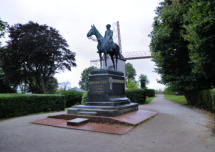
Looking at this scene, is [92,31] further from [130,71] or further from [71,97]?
[130,71]

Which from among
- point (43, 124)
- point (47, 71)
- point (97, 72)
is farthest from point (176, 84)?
point (47, 71)

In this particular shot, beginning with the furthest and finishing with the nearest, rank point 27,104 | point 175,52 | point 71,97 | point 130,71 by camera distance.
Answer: point 130,71 → point 71,97 → point 175,52 → point 27,104

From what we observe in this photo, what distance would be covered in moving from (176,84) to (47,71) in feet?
72.5

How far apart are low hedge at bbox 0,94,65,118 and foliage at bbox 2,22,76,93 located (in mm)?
12918

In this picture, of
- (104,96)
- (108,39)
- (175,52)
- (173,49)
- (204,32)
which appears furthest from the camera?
(175,52)

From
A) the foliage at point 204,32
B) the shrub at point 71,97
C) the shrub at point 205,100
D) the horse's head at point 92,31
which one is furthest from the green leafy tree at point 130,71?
the foliage at point 204,32

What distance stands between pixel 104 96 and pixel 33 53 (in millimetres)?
19178

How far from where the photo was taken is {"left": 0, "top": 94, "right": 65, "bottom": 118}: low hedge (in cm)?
1146

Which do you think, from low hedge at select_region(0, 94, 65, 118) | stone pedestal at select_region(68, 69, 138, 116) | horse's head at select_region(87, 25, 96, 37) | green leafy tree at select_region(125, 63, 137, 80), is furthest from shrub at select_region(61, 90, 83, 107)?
green leafy tree at select_region(125, 63, 137, 80)

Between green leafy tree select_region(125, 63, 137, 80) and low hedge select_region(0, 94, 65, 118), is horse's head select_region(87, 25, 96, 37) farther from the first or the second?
green leafy tree select_region(125, 63, 137, 80)

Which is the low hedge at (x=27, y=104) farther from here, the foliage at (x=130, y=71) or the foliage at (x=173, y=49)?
the foliage at (x=130, y=71)

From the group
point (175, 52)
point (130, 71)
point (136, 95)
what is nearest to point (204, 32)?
point (175, 52)

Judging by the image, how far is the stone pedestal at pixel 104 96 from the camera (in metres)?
8.95

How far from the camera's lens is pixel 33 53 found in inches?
Answer: 972
